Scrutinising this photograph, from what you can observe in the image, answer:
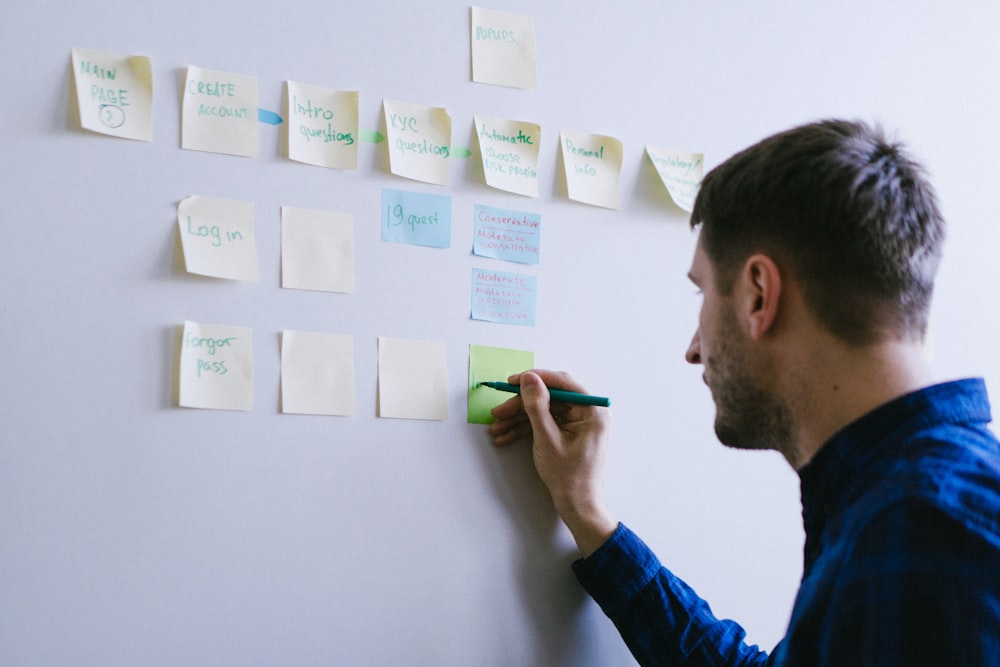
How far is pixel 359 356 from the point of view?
1.00m

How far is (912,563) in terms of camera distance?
0.69 m

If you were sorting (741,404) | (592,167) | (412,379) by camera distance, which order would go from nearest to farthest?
(741,404) < (412,379) < (592,167)

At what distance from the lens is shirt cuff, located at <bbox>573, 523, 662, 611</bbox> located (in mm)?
1037

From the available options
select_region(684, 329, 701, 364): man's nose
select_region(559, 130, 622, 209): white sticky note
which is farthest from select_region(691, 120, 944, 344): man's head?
select_region(559, 130, 622, 209): white sticky note

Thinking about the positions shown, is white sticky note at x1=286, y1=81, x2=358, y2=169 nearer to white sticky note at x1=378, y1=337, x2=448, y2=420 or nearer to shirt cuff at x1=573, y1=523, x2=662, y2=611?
white sticky note at x1=378, y1=337, x2=448, y2=420

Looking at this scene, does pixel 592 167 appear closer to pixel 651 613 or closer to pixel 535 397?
pixel 535 397

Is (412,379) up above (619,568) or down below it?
above

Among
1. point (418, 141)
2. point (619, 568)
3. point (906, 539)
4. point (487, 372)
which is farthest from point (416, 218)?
point (906, 539)

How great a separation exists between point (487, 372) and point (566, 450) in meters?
0.13

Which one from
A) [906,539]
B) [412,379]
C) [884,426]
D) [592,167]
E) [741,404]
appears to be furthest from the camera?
[592,167]

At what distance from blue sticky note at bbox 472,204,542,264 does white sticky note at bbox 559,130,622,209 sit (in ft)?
0.22

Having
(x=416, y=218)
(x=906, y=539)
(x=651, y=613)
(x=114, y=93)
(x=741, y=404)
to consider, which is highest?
(x=114, y=93)

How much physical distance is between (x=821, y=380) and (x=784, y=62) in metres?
0.61

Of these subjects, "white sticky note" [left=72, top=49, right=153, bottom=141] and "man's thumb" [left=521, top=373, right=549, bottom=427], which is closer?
"white sticky note" [left=72, top=49, right=153, bottom=141]
